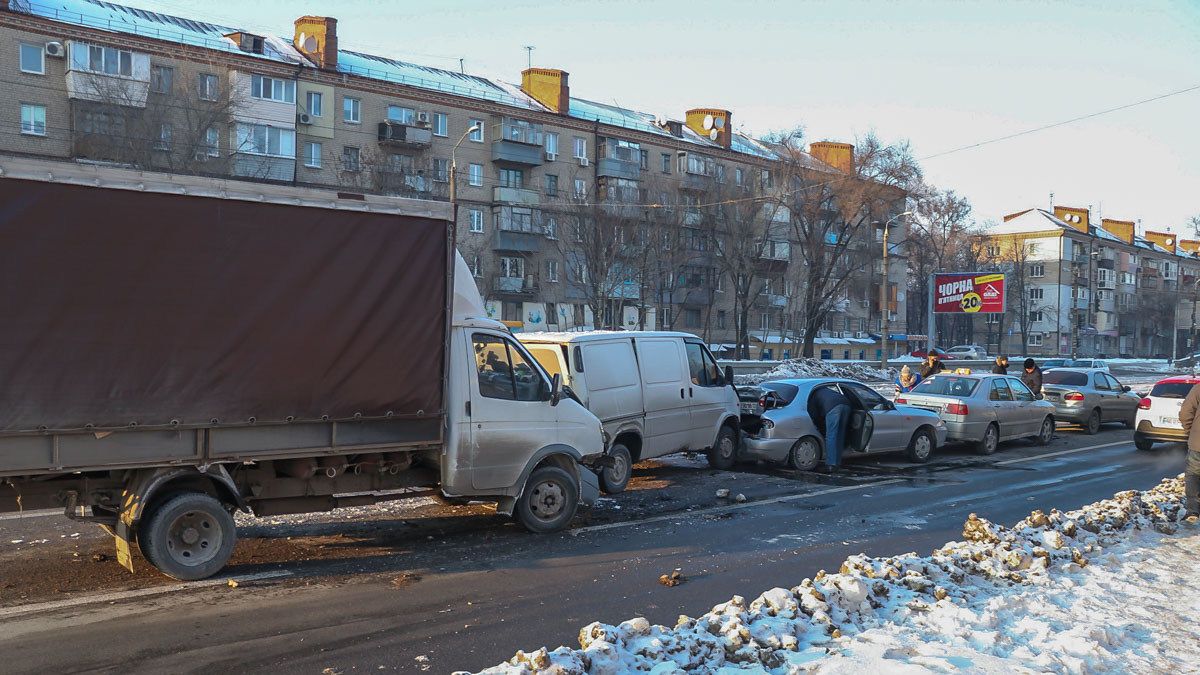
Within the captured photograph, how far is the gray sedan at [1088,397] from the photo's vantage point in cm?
2264

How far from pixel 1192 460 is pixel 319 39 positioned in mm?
48382

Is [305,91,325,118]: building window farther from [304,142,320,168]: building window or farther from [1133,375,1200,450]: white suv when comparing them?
[1133,375,1200,450]: white suv

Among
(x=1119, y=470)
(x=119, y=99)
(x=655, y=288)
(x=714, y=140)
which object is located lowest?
(x=1119, y=470)

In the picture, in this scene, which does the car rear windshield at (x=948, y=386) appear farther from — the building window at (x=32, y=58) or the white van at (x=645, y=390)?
the building window at (x=32, y=58)

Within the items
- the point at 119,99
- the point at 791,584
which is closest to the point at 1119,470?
the point at 791,584

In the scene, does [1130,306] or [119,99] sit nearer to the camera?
[119,99]

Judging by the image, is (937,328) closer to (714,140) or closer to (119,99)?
(714,140)

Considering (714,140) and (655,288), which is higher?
(714,140)

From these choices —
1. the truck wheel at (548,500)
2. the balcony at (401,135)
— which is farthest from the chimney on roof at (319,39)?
the truck wheel at (548,500)

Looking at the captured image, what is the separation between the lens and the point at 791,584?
7.82 metres

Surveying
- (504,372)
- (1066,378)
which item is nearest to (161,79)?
(1066,378)

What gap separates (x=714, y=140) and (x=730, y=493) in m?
57.8

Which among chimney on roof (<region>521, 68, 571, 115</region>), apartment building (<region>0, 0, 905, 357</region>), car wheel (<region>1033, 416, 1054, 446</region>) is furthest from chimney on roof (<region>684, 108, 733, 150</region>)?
car wheel (<region>1033, 416, 1054, 446</region>)

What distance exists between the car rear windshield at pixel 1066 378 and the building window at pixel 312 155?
3621 centimetres
